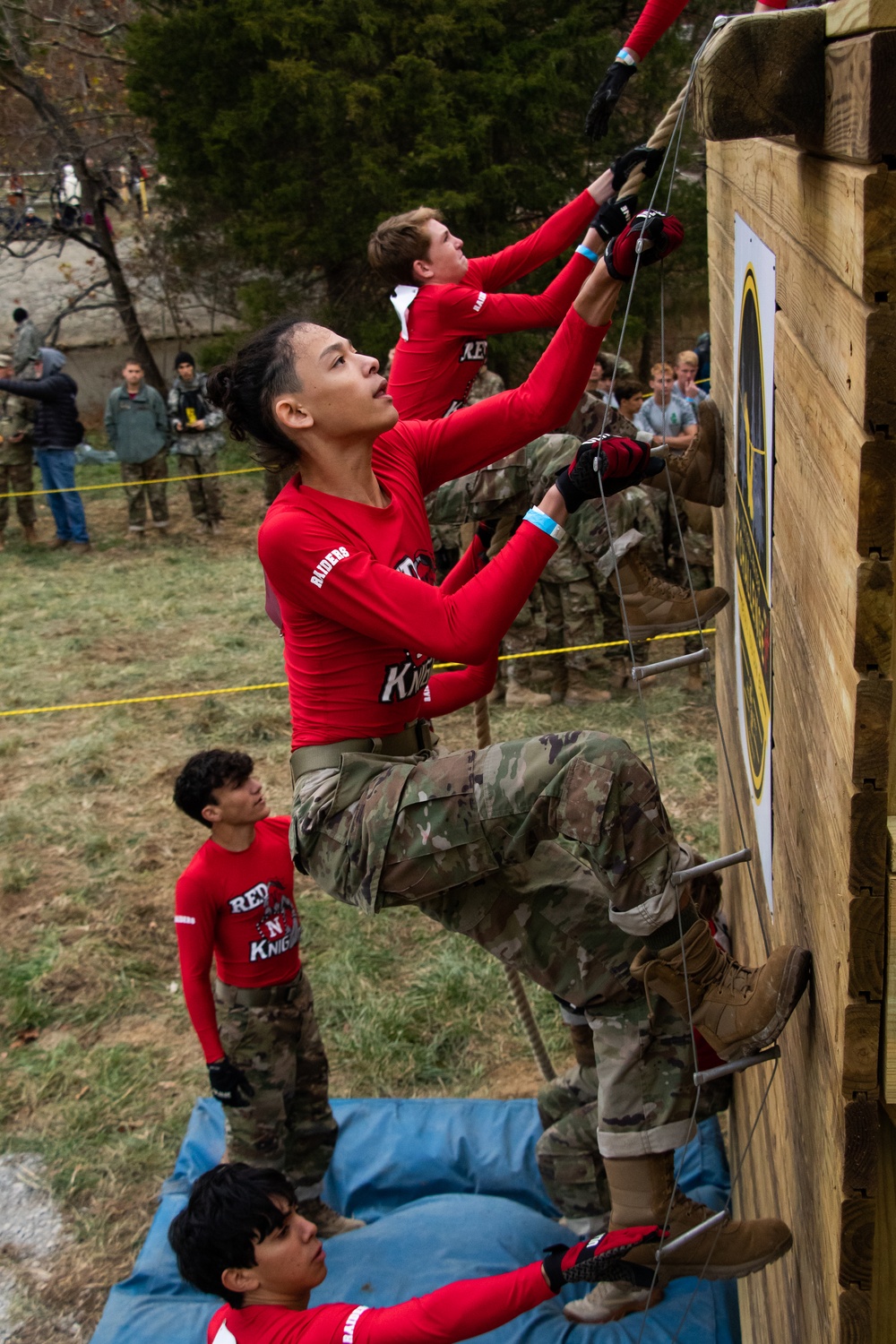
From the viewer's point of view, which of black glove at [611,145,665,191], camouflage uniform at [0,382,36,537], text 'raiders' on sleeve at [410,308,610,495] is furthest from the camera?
camouflage uniform at [0,382,36,537]

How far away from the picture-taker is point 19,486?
48.9ft

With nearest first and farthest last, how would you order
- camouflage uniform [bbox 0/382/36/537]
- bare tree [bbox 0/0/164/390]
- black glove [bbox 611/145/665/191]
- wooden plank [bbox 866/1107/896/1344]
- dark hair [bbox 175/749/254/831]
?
wooden plank [bbox 866/1107/896/1344]
black glove [bbox 611/145/665/191]
dark hair [bbox 175/749/254/831]
camouflage uniform [bbox 0/382/36/537]
bare tree [bbox 0/0/164/390]

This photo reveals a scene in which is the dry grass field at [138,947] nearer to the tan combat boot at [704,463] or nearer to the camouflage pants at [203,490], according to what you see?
the tan combat boot at [704,463]

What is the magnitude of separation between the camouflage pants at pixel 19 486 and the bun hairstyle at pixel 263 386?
12466 millimetres

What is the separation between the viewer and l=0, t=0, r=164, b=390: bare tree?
16453mm

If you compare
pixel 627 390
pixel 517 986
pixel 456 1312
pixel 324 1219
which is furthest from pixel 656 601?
pixel 627 390

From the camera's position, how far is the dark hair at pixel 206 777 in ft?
14.3

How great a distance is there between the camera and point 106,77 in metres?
18.6

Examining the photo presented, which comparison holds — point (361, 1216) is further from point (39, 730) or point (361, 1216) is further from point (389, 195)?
A: point (389, 195)

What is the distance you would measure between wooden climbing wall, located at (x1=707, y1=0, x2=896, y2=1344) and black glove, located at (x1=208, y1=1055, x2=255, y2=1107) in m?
2.23

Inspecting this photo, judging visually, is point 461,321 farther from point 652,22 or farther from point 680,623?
point 680,623

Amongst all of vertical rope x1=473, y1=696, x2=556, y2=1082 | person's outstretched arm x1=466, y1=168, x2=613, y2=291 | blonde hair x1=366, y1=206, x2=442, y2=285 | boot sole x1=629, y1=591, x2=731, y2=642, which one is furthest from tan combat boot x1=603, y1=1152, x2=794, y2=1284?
blonde hair x1=366, y1=206, x2=442, y2=285

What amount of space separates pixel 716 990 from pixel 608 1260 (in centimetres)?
80

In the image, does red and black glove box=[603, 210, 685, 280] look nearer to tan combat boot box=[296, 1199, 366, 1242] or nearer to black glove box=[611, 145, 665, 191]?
black glove box=[611, 145, 665, 191]
